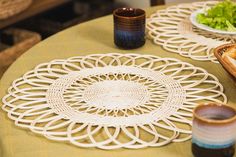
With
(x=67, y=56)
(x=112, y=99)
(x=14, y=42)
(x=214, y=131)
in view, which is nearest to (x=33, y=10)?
(x=14, y=42)

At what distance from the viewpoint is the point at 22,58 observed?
4.42 feet

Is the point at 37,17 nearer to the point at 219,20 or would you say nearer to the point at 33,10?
the point at 33,10

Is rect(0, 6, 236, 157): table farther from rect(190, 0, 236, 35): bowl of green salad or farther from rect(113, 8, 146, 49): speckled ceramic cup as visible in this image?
rect(190, 0, 236, 35): bowl of green salad

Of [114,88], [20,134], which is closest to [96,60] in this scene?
[114,88]

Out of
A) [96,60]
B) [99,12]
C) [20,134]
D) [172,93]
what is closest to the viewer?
[20,134]

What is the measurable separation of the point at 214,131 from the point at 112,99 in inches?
12.8

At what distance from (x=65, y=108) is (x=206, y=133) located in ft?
1.17

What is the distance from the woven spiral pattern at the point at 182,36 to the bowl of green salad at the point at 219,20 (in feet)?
0.08

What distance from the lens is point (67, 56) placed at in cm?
134

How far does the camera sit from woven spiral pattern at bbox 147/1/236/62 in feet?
4.45

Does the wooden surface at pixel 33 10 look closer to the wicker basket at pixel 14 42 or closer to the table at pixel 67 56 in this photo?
the wicker basket at pixel 14 42

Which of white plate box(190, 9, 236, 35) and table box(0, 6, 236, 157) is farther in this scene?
A: white plate box(190, 9, 236, 35)

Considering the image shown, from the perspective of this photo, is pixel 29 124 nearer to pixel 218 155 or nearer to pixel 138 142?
pixel 138 142

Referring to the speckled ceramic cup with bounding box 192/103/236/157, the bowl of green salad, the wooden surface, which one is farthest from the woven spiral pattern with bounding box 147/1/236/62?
the wooden surface
